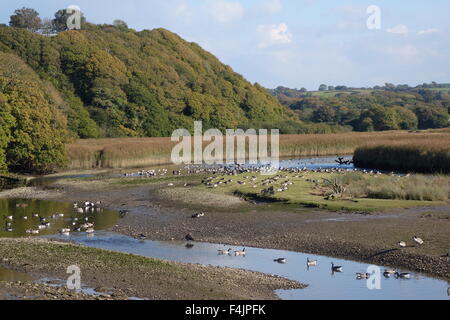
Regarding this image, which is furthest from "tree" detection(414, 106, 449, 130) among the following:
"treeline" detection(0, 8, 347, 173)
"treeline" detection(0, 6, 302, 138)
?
"treeline" detection(0, 6, 302, 138)

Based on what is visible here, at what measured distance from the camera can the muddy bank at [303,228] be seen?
68.7 ft

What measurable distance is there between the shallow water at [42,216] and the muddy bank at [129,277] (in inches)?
198

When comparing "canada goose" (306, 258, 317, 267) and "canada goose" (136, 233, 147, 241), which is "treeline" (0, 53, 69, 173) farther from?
"canada goose" (306, 258, 317, 267)

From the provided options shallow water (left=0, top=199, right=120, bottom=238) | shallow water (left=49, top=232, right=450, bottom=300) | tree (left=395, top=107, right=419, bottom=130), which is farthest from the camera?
tree (left=395, top=107, right=419, bottom=130)

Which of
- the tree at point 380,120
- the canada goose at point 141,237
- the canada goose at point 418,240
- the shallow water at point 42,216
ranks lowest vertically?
the canada goose at point 141,237

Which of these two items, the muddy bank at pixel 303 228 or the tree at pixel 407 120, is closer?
the muddy bank at pixel 303 228

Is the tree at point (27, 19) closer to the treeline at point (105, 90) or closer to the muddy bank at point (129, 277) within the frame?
the treeline at point (105, 90)

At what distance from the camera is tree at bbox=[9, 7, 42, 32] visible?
10750 cm

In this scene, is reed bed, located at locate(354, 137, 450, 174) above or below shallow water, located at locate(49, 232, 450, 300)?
above

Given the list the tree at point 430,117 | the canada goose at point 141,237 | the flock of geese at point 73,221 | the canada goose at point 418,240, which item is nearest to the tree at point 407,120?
the tree at point 430,117

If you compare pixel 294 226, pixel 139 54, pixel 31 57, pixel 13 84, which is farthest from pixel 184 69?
pixel 294 226

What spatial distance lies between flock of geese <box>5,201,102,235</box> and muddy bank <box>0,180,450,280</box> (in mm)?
1120

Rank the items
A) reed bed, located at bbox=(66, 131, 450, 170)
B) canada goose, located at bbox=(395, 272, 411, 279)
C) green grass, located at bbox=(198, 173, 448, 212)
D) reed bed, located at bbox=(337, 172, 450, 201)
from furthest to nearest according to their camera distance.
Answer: reed bed, located at bbox=(66, 131, 450, 170)
reed bed, located at bbox=(337, 172, 450, 201)
green grass, located at bbox=(198, 173, 448, 212)
canada goose, located at bbox=(395, 272, 411, 279)
